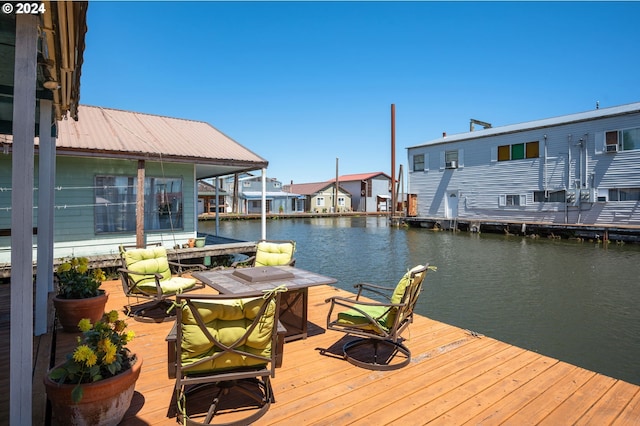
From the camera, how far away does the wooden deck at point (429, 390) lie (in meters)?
2.77

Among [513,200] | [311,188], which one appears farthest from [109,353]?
[311,188]

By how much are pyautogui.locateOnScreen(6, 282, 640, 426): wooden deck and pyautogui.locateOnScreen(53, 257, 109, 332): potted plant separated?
0.77ft

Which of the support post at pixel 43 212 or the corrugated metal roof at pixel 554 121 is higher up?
the corrugated metal roof at pixel 554 121

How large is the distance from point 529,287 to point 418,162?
69.3 feet

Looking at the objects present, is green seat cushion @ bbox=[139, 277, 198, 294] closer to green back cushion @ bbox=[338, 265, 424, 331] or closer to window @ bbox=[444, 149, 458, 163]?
green back cushion @ bbox=[338, 265, 424, 331]

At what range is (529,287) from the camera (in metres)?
10.0

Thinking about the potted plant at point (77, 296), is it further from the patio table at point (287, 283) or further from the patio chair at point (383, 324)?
the patio chair at point (383, 324)

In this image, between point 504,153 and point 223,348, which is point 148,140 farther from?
point 504,153

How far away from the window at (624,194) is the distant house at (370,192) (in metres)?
30.8

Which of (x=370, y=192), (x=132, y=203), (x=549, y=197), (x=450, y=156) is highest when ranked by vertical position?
(x=450, y=156)

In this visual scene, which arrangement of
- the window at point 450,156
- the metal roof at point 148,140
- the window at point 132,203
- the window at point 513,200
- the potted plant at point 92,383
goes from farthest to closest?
the window at point 450,156
the window at point 513,200
the window at point 132,203
the metal roof at point 148,140
the potted plant at point 92,383

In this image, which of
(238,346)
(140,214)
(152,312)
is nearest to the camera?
(238,346)

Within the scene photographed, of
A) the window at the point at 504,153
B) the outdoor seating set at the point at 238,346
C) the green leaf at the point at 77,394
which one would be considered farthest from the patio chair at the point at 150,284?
the window at the point at 504,153

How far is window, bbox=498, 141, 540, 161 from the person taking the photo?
2300 cm
